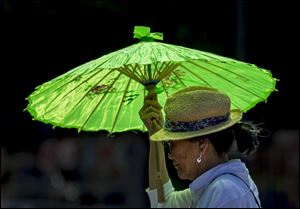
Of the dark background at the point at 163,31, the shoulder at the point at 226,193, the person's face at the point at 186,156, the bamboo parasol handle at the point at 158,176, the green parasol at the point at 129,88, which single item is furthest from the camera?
the dark background at the point at 163,31

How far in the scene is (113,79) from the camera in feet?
11.8

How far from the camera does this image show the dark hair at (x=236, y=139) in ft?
8.78

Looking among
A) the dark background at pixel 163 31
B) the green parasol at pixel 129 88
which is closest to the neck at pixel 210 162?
the green parasol at pixel 129 88

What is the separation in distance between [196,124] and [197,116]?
3 cm

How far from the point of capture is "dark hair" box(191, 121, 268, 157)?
268cm

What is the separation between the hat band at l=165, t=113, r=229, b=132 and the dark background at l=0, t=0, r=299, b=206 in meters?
5.72

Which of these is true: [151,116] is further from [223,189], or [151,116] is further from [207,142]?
[223,189]

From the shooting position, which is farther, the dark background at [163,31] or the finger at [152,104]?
the dark background at [163,31]

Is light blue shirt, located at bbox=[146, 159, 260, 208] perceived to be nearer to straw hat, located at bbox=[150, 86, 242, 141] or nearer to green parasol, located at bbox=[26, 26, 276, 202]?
straw hat, located at bbox=[150, 86, 242, 141]

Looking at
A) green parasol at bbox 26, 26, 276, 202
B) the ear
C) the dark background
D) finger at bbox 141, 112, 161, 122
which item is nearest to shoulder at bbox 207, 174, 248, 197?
the ear

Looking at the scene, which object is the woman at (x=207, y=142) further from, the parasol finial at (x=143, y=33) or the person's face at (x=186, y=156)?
the parasol finial at (x=143, y=33)

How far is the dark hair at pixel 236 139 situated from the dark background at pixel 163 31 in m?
5.58

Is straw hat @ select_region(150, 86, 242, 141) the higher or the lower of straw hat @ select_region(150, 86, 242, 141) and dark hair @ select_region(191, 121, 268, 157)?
the higher
